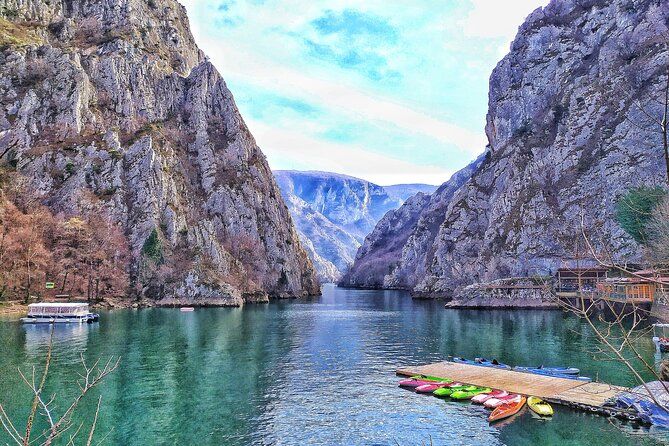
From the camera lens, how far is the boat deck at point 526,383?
1821 inches

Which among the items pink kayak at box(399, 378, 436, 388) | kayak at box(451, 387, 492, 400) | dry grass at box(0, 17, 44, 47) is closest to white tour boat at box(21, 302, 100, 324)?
pink kayak at box(399, 378, 436, 388)

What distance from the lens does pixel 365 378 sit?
186 feet

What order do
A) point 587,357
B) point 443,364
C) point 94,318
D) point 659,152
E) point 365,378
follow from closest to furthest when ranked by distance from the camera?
point 365,378 → point 443,364 → point 587,357 → point 94,318 → point 659,152

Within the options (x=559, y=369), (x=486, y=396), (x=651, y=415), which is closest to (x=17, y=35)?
(x=486, y=396)

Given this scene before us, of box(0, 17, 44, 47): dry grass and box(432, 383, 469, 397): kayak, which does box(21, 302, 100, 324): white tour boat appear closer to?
box(432, 383, 469, 397): kayak

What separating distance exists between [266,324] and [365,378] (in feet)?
190

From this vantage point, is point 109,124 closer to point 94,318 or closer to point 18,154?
point 18,154

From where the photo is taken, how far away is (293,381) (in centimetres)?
5531

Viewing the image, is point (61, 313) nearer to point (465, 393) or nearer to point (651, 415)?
point (465, 393)

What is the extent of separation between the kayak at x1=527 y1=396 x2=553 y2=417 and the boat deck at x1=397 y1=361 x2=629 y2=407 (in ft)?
5.97

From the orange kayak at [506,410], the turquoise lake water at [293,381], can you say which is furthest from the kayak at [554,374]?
the orange kayak at [506,410]

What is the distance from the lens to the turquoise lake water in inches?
1519

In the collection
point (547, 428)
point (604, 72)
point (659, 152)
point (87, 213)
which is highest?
point (604, 72)

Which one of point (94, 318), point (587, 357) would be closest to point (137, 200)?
point (94, 318)
